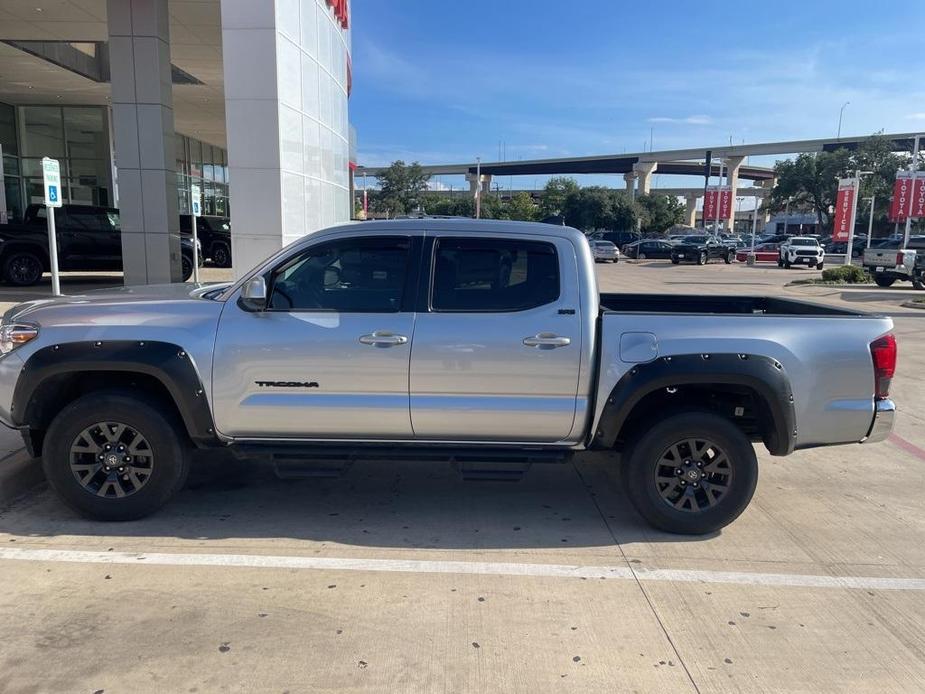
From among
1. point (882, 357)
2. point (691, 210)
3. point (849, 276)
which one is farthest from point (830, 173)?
point (882, 357)

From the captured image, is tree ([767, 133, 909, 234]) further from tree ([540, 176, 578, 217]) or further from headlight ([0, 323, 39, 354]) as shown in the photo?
headlight ([0, 323, 39, 354])

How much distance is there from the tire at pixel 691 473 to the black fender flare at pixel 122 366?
278cm

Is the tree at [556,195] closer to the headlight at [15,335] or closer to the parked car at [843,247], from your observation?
the parked car at [843,247]

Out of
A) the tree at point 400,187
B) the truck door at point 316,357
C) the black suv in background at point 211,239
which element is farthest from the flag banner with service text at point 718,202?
the truck door at point 316,357

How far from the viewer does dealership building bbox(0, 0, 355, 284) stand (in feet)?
41.3

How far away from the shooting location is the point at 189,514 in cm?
481

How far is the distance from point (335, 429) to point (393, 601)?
1.20m

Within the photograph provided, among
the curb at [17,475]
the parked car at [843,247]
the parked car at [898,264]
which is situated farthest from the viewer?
the parked car at [843,247]

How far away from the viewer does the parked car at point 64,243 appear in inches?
672

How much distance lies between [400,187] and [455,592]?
74.6m

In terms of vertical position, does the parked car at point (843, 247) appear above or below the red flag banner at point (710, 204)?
below

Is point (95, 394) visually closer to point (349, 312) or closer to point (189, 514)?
point (189, 514)

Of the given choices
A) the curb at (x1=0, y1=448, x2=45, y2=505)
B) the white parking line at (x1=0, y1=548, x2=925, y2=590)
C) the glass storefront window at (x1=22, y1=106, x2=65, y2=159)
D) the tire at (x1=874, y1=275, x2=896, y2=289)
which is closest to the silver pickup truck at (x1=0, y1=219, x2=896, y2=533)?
the white parking line at (x1=0, y1=548, x2=925, y2=590)

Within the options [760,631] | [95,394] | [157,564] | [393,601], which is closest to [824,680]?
[760,631]
